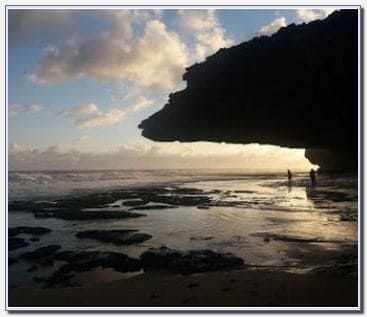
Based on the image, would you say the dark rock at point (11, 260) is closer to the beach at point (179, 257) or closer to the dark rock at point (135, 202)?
the beach at point (179, 257)

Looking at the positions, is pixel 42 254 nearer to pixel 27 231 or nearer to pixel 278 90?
pixel 27 231

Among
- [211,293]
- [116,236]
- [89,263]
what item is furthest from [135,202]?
[211,293]

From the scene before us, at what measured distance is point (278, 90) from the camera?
24.7 ft

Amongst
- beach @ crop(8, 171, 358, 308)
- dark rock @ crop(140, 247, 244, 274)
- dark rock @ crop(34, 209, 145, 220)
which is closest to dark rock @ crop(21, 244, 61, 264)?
beach @ crop(8, 171, 358, 308)

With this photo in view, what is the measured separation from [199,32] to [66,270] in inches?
156

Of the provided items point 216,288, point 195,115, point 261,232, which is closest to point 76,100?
point 195,115

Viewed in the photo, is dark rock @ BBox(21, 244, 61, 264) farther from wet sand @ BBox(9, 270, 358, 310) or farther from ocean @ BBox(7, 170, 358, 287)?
wet sand @ BBox(9, 270, 358, 310)

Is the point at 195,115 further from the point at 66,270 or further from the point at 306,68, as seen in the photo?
the point at 66,270

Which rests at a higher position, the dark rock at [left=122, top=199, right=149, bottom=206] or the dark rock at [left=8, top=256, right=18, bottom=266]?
the dark rock at [left=122, top=199, right=149, bottom=206]

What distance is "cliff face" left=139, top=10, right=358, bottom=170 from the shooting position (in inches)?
259

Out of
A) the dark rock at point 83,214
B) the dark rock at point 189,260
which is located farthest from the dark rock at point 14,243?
the dark rock at point 83,214

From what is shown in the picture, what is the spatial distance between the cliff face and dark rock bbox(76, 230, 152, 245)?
6.49 feet

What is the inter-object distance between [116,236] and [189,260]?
234 cm

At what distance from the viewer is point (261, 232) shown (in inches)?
357
